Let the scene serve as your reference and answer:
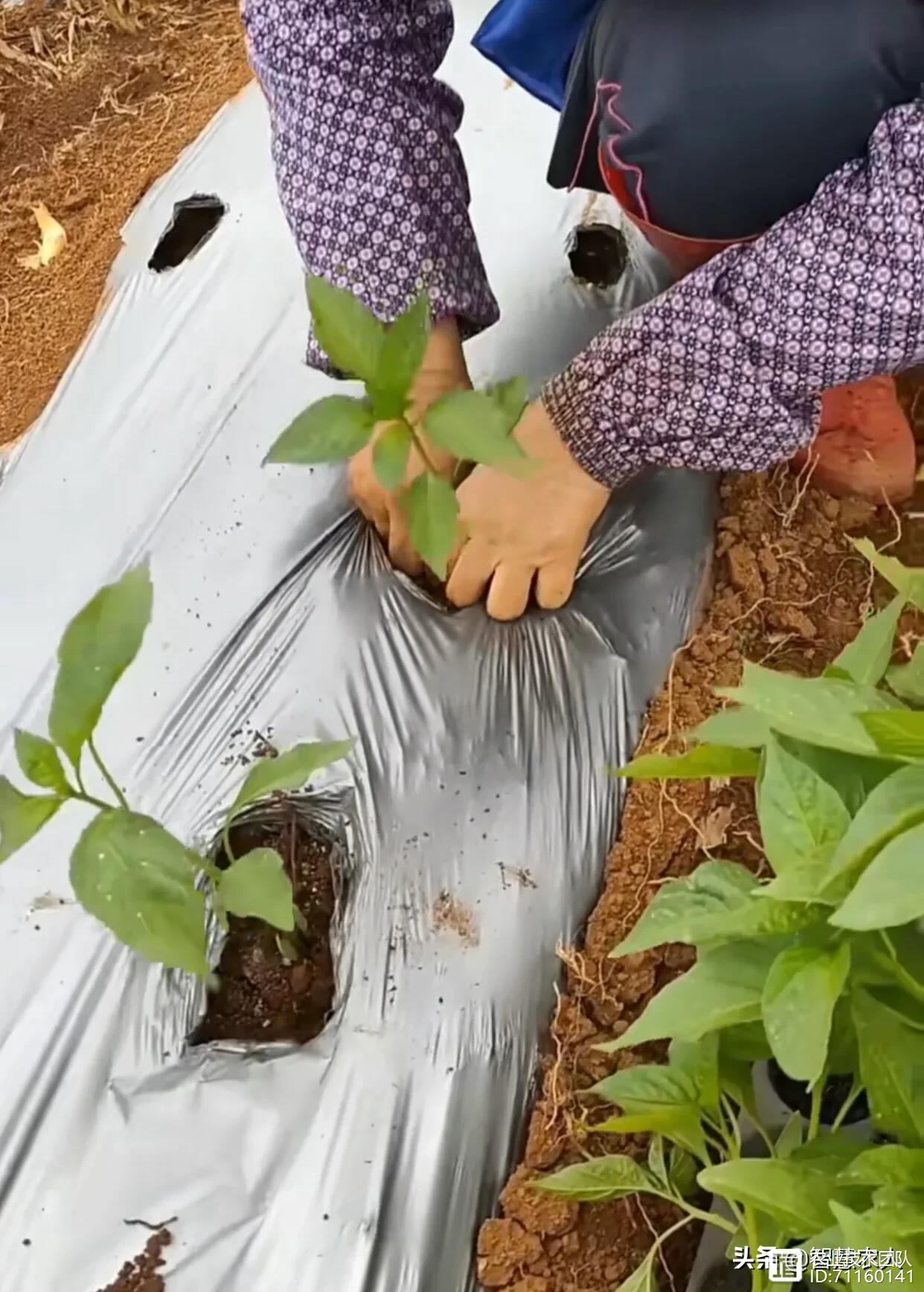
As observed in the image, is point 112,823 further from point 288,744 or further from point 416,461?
point 416,461

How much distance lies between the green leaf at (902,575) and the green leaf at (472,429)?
21 cm

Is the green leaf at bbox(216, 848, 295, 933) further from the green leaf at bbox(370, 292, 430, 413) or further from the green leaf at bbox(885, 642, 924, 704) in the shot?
the green leaf at bbox(885, 642, 924, 704)

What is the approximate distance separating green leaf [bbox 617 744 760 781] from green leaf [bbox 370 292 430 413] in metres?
0.23

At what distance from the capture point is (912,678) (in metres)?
0.69

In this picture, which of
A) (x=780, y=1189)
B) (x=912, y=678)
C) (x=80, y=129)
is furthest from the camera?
(x=80, y=129)

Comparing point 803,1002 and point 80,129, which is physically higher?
point 80,129

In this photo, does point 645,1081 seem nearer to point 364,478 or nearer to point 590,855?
point 590,855

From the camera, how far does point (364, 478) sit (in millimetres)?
939

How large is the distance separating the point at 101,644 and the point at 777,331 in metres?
0.48

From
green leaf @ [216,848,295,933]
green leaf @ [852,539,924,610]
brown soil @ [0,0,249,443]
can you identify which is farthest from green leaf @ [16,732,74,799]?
brown soil @ [0,0,249,443]

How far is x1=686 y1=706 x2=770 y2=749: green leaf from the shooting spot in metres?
0.64

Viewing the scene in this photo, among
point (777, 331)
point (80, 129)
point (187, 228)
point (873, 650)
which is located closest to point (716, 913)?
point (873, 650)

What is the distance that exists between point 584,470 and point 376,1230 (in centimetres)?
55

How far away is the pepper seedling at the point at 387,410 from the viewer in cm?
58
